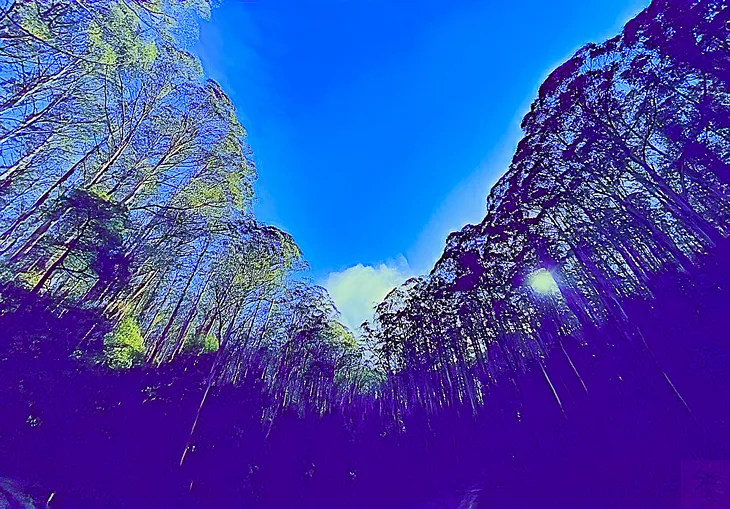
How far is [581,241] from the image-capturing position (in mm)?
12117

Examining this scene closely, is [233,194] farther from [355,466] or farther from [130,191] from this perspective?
[355,466]

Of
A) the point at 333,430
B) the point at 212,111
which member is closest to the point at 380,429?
the point at 333,430

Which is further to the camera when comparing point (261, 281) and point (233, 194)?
point (261, 281)

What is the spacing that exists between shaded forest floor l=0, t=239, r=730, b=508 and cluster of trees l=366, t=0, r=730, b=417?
1260 mm

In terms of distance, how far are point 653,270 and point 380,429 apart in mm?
19801

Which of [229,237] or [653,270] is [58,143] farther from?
[653,270]

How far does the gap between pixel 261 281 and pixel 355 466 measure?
1245 cm

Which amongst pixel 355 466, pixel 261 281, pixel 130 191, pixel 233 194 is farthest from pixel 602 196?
pixel 355 466

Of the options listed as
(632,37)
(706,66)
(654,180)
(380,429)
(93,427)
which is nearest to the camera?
(706,66)

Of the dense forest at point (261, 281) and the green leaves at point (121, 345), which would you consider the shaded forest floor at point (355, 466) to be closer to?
the dense forest at point (261, 281)

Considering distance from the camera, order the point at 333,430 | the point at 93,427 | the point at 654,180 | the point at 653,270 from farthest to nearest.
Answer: the point at 333,430 < the point at 653,270 < the point at 93,427 < the point at 654,180

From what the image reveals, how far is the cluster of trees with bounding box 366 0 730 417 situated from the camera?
766 cm

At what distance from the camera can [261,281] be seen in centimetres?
1439

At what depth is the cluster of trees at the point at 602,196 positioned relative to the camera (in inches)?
302
